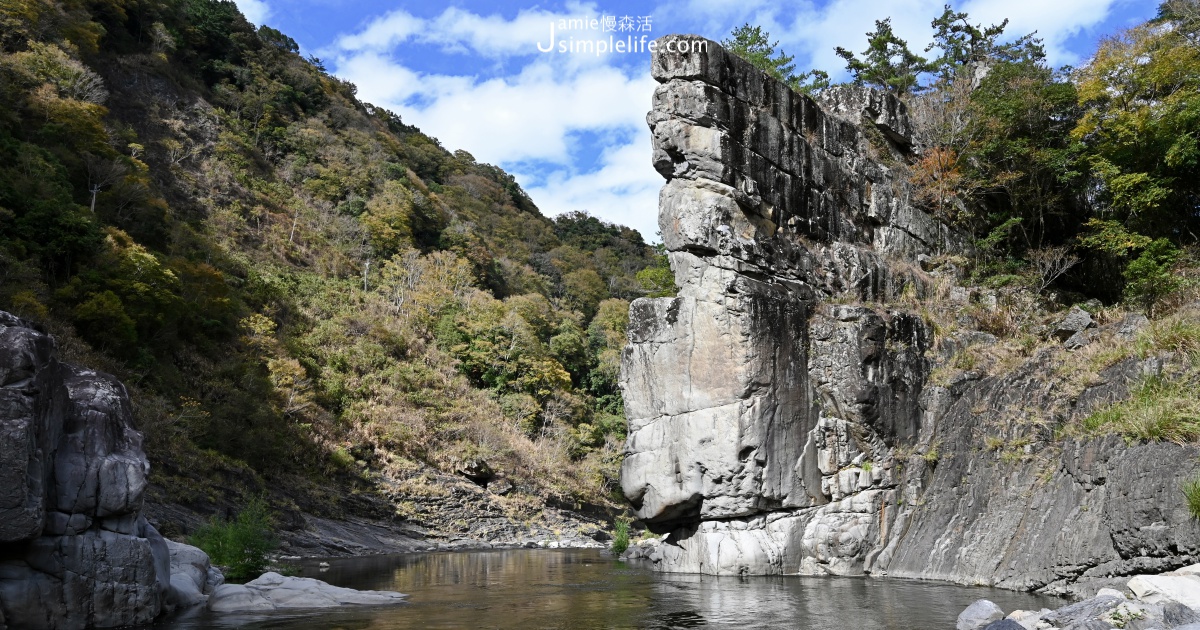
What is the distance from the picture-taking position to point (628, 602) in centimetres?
1758

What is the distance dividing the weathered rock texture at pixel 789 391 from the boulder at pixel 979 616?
5.36 metres

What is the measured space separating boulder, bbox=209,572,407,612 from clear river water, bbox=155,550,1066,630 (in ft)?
2.52

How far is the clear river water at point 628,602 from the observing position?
551 inches

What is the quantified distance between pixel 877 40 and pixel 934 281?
28.4m

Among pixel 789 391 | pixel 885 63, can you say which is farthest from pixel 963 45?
pixel 789 391

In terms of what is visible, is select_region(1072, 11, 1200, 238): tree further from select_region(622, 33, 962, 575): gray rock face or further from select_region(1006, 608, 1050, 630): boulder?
select_region(1006, 608, 1050, 630): boulder

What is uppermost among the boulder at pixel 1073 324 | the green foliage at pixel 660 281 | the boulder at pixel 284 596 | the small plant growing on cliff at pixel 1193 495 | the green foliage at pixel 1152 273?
the green foliage at pixel 660 281

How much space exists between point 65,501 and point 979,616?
14.2m

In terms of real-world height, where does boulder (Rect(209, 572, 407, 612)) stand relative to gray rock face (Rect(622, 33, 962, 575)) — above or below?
below

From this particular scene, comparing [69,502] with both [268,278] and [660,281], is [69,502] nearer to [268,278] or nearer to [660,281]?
[660,281]

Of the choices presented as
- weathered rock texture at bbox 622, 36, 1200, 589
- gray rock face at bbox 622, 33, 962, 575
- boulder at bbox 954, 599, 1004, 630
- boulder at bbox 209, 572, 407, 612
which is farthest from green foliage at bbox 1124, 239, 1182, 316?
boulder at bbox 209, 572, 407, 612

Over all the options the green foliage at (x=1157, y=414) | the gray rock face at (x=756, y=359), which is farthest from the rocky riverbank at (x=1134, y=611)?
the gray rock face at (x=756, y=359)

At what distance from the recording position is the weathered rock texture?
67.9 feet

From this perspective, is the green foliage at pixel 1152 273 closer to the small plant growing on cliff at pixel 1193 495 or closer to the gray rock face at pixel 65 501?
the small plant growing on cliff at pixel 1193 495
